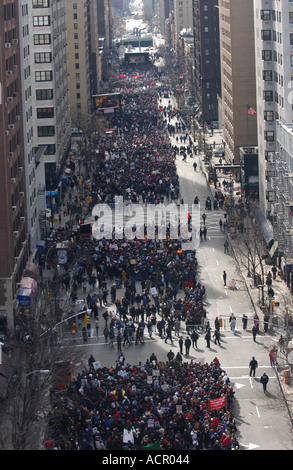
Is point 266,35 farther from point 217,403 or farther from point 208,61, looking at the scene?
point 208,61

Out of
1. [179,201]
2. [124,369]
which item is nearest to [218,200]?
[179,201]

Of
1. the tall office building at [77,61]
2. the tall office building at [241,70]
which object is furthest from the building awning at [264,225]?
the tall office building at [77,61]

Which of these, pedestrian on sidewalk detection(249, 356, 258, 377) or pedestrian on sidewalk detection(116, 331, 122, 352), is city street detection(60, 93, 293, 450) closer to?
pedestrian on sidewalk detection(249, 356, 258, 377)

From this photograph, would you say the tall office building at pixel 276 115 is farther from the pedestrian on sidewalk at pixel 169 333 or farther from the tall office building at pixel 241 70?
the tall office building at pixel 241 70

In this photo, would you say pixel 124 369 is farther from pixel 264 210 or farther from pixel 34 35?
pixel 34 35

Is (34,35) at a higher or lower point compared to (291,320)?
higher

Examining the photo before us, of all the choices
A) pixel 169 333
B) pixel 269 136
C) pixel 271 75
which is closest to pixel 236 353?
pixel 169 333
